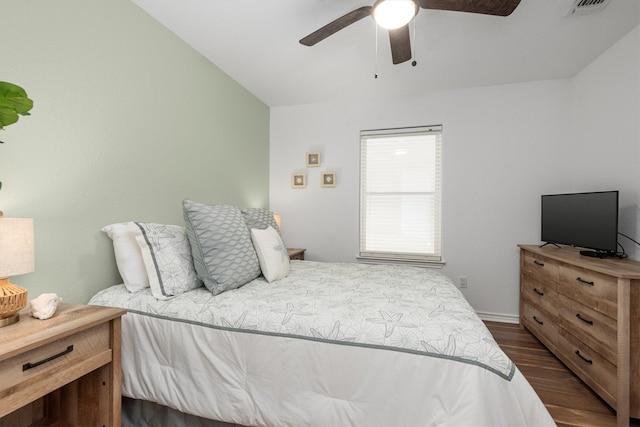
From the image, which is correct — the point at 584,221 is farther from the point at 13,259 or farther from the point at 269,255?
the point at 13,259

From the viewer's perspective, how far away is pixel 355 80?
3.07m

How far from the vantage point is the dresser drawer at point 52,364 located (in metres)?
0.94

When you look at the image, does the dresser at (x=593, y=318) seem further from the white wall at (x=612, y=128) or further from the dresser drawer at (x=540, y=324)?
the white wall at (x=612, y=128)

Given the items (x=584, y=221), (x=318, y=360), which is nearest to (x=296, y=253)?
(x=318, y=360)

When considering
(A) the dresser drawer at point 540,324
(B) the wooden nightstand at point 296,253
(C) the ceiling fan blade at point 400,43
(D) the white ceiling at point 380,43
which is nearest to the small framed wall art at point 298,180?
(B) the wooden nightstand at point 296,253

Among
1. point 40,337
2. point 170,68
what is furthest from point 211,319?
point 170,68

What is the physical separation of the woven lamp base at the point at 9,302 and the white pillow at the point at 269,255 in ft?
3.80

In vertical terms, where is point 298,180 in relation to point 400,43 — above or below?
below

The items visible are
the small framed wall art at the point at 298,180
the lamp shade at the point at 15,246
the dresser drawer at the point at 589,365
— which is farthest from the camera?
the small framed wall art at the point at 298,180

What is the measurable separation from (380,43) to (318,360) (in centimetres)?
230

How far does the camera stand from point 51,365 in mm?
1057

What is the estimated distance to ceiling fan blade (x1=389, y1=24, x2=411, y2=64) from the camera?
184 centimetres

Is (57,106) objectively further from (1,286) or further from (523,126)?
(523,126)

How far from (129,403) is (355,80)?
10.1 feet
